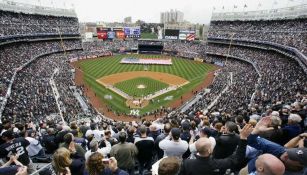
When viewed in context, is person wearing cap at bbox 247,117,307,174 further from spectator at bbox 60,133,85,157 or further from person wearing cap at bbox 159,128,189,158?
spectator at bbox 60,133,85,157

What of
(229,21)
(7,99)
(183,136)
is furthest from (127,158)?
(229,21)

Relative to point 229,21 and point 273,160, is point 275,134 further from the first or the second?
point 229,21

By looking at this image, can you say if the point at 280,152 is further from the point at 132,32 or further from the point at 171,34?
the point at 132,32

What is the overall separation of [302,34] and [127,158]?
5283 centimetres

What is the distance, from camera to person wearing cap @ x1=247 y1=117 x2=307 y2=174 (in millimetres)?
4852

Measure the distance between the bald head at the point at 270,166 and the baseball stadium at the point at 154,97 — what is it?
0.02 meters

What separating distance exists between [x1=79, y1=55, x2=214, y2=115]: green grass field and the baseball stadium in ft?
0.86

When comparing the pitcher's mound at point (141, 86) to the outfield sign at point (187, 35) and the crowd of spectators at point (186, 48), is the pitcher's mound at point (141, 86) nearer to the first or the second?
the crowd of spectators at point (186, 48)

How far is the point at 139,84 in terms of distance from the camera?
5122cm

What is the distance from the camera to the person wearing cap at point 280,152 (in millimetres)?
4852

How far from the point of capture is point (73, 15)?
9500cm

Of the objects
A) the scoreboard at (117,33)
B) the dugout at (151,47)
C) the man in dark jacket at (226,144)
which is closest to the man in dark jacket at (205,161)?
the man in dark jacket at (226,144)

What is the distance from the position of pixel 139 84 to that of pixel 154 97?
27.4 ft

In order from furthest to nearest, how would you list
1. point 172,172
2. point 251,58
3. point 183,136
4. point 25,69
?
1. point 251,58
2. point 25,69
3. point 183,136
4. point 172,172
